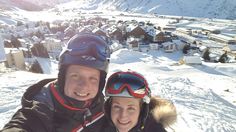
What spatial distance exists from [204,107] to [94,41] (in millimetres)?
6407

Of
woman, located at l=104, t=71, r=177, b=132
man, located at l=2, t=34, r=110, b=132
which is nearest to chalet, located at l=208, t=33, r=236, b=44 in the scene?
woman, located at l=104, t=71, r=177, b=132

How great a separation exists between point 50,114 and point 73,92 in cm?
23

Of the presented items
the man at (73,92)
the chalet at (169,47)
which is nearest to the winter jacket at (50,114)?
the man at (73,92)

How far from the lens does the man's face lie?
2162 mm

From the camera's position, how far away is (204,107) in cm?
805

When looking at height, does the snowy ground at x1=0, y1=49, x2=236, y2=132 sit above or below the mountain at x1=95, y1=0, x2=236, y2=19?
below

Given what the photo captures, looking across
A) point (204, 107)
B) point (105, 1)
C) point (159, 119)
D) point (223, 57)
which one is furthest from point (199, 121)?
point (105, 1)

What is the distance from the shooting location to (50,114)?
82.2 inches

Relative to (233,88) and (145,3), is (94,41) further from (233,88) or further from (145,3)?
(145,3)

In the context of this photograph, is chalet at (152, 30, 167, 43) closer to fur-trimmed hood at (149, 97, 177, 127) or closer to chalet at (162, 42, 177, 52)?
chalet at (162, 42, 177, 52)

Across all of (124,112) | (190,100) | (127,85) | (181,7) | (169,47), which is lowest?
(169,47)

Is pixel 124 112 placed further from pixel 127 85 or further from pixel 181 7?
pixel 181 7

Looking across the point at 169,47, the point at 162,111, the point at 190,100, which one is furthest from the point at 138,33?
the point at 162,111

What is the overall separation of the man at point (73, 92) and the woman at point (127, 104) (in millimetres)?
122
